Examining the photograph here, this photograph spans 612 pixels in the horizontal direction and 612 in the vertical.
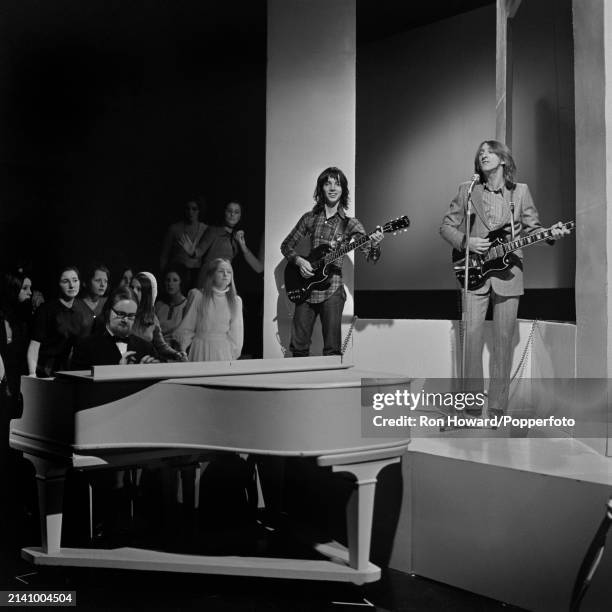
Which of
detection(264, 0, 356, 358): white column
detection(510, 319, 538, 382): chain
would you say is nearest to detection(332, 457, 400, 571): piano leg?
detection(510, 319, 538, 382): chain

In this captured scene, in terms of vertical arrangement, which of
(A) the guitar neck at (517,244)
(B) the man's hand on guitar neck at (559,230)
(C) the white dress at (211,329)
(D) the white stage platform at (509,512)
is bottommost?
(D) the white stage platform at (509,512)

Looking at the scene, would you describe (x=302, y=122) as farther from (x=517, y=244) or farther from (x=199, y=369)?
(x=199, y=369)

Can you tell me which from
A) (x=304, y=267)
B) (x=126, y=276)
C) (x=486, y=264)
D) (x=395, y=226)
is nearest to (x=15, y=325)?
(x=126, y=276)

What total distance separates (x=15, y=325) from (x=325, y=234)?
5.73 feet

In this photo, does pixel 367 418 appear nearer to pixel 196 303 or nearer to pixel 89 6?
pixel 196 303

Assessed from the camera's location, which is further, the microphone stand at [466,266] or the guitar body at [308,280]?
the guitar body at [308,280]

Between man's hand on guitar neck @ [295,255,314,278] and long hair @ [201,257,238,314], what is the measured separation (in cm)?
51

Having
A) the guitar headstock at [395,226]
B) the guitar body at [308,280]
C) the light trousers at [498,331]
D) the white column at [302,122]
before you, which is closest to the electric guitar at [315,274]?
the guitar body at [308,280]

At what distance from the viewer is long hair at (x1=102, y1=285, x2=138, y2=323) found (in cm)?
448

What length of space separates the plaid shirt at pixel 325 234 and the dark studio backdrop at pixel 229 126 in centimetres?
29

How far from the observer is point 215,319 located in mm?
5039

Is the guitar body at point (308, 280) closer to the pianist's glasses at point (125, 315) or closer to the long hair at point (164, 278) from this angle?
the long hair at point (164, 278)

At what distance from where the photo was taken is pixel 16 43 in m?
4.22

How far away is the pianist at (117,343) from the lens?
4.16 metres
